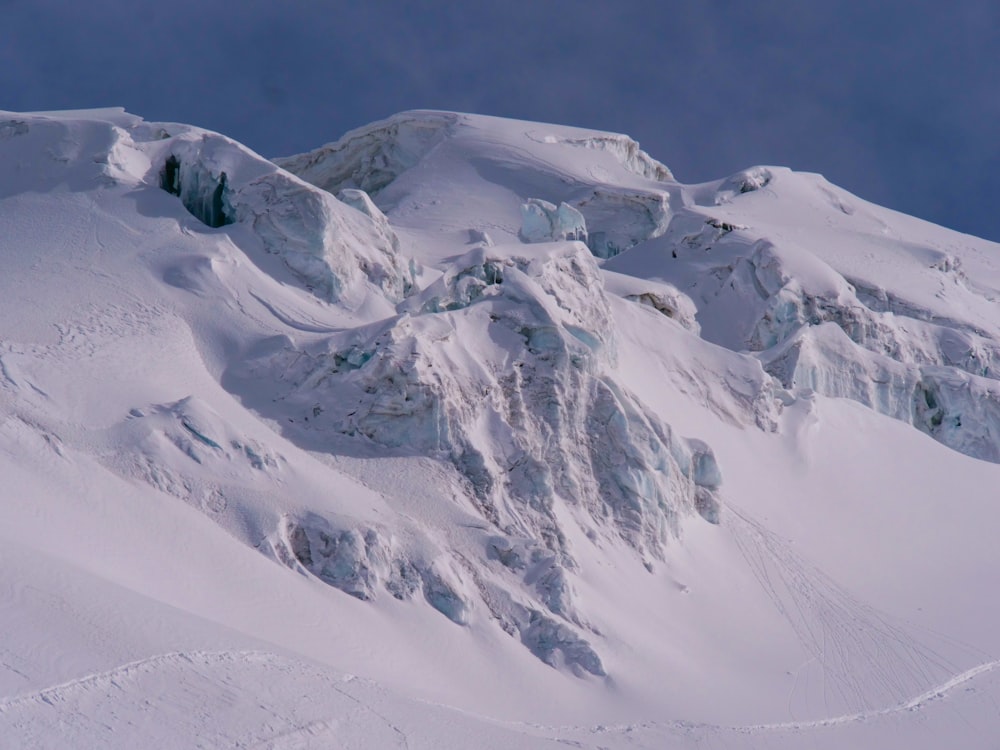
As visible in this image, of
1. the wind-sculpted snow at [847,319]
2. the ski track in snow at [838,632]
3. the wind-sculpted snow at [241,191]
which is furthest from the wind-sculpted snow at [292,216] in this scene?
the wind-sculpted snow at [847,319]

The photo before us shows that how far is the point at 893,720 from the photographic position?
83.9 ft

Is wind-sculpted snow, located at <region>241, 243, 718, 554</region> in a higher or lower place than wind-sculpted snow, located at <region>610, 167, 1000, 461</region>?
lower

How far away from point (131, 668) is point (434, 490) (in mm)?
10087

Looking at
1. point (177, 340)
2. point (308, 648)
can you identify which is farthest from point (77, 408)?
point (308, 648)

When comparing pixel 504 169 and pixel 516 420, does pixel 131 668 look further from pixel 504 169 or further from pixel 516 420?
pixel 504 169

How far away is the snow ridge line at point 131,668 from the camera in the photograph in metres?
14.4

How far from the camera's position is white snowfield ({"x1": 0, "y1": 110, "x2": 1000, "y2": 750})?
17812 millimetres

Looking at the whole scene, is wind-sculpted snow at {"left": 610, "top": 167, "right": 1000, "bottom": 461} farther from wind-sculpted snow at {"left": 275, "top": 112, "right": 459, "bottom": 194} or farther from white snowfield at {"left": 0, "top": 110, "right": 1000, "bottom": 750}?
wind-sculpted snow at {"left": 275, "top": 112, "right": 459, "bottom": 194}

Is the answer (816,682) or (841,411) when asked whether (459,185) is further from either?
(816,682)

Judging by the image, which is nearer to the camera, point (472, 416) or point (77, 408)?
point (77, 408)

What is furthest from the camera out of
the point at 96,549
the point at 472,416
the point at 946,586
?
the point at 946,586

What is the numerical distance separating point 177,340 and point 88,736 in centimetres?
1334

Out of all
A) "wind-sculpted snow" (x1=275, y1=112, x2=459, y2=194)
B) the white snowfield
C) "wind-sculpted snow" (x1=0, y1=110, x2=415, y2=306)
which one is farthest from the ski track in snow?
"wind-sculpted snow" (x1=275, y1=112, x2=459, y2=194)

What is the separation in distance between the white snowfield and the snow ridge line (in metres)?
0.05
